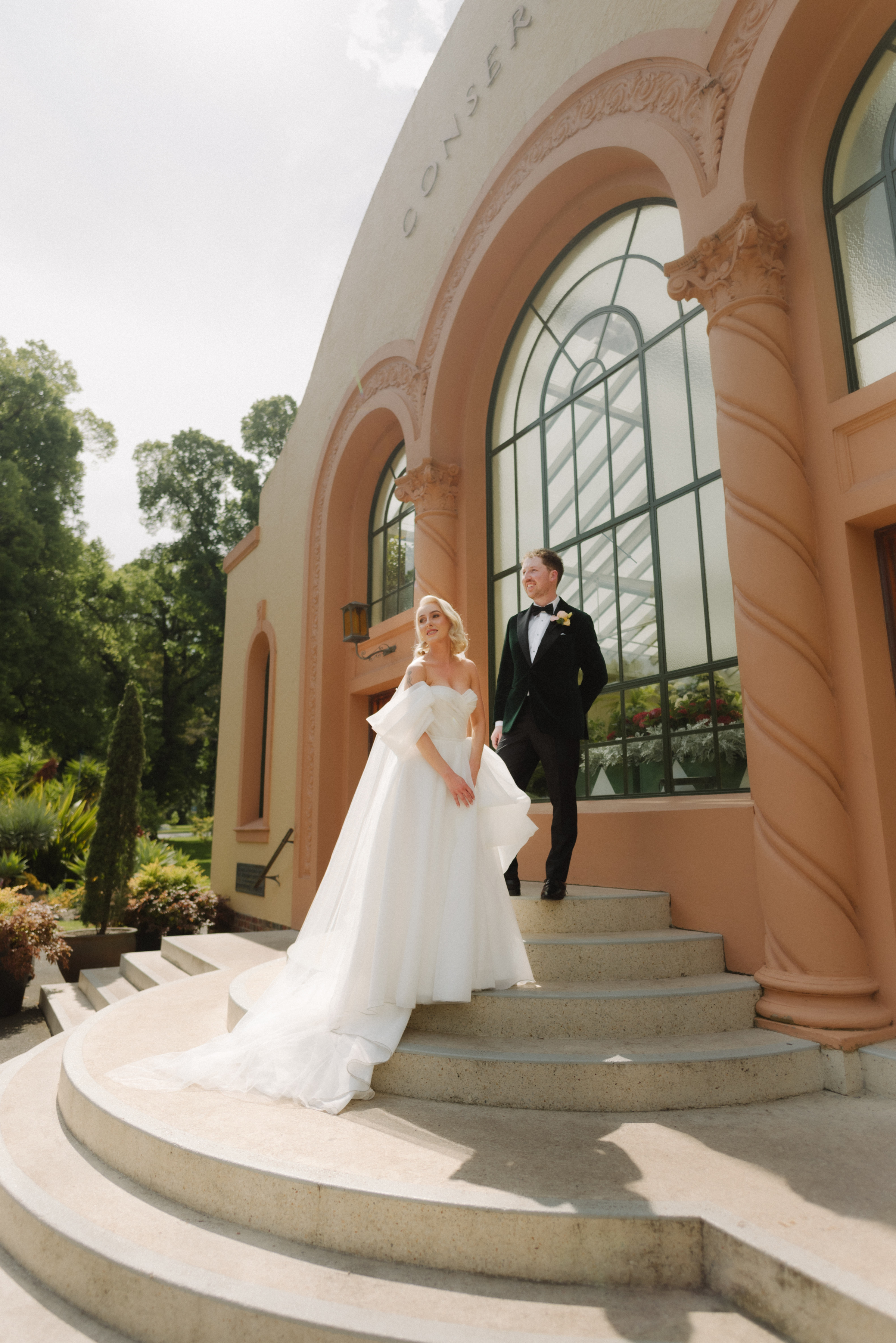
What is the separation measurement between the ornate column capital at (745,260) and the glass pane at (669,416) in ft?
3.61

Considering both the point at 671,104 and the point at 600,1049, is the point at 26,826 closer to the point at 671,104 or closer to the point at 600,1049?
the point at 600,1049

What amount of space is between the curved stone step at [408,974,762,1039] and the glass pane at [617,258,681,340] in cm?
487

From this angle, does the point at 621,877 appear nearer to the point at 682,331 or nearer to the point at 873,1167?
the point at 873,1167

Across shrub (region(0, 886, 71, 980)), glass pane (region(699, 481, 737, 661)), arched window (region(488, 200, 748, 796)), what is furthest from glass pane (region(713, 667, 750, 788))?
shrub (region(0, 886, 71, 980))

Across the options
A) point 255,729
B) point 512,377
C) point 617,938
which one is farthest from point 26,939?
point 512,377

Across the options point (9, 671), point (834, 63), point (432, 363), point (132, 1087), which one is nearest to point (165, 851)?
point (9, 671)

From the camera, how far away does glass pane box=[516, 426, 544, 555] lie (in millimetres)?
7379

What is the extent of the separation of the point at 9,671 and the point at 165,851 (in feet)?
24.4

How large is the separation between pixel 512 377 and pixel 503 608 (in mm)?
2400

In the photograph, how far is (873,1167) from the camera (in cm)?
271

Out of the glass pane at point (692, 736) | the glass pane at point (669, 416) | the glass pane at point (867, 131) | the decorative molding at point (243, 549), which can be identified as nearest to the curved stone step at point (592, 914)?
the glass pane at point (692, 736)

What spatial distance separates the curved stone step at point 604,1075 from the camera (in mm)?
3316

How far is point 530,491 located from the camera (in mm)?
7520

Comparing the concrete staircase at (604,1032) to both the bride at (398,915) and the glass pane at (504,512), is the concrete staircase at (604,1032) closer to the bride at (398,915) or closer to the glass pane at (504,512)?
the bride at (398,915)
